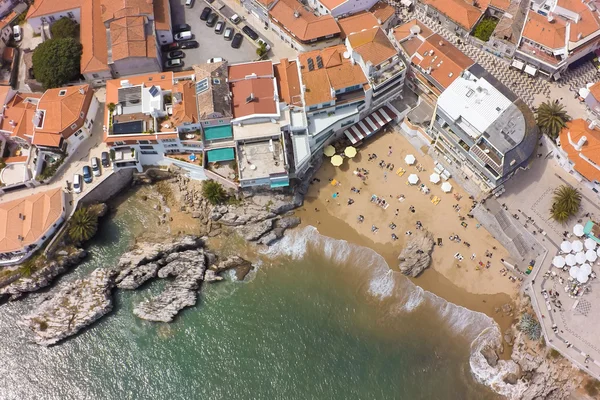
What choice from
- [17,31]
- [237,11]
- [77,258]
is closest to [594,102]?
[237,11]

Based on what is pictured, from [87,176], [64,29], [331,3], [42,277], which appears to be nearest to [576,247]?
[331,3]

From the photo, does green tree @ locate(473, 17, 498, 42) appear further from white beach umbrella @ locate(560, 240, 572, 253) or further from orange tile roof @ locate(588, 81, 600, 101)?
white beach umbrella @ locate(560, 240, 572, 253)

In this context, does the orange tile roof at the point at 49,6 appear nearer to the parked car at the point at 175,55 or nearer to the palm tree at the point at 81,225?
the parked car at the point at 175,55

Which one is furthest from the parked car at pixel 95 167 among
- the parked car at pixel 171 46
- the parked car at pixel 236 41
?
the parked car at pixel 236 41

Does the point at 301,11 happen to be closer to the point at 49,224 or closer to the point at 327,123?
the point at 327,123

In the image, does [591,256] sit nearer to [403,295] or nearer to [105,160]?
[403,295]

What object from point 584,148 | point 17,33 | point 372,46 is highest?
point 372,46

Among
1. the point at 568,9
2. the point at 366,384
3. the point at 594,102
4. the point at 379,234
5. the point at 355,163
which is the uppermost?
the point at 568,9

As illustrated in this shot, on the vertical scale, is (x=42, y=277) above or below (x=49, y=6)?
below

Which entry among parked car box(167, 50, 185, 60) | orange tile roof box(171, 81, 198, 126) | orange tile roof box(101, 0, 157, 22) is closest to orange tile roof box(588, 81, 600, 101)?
orange tile roof box(171, 81, 198, 126)
